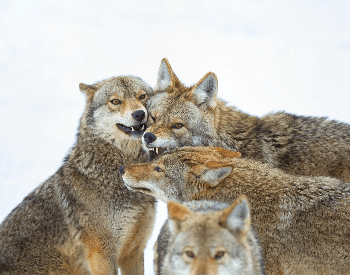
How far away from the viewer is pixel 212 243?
3982 mm

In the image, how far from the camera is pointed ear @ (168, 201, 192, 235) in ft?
14.0

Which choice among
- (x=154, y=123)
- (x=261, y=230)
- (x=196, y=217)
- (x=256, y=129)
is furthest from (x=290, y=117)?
(x=196, y=217)

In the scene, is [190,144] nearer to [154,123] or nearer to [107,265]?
[154,123]

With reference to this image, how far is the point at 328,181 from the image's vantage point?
210 inches

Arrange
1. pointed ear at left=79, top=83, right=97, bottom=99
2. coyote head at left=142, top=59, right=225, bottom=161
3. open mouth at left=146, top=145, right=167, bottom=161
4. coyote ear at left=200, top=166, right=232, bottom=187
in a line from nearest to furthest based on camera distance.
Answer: coyote ear at left=200, top=166, right=232, bottom=187, coyote head at left=142, top=59, right=225, bottom=161, open mouth at left=146, top=145, right=167, bottom=161, pointed ear at left=79, top=83, right=97, bottom=99

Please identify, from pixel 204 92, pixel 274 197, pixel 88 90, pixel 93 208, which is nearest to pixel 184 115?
pixel 204 92

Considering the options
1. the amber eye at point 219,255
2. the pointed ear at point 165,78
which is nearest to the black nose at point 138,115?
the pointed ear at point 165,78

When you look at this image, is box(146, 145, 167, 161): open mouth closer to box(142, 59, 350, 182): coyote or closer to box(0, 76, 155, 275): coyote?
box(142, 59, 350, 182): coyote

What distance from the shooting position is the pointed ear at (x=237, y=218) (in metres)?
4.03

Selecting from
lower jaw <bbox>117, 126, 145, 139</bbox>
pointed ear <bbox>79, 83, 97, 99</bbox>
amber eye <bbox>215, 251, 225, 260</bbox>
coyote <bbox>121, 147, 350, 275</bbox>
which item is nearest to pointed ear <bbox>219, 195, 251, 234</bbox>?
amber eye <bbox>215, 251, 225, 260</bbox>

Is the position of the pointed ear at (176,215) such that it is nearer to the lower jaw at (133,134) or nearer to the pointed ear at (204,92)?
the lower jaw at (133,134)

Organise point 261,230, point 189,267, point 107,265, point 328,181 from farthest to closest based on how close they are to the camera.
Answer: point 107,265, point 328,181, point 261,230, point 189,267

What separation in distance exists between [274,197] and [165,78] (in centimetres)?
304

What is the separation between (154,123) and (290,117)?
7.41 feet
